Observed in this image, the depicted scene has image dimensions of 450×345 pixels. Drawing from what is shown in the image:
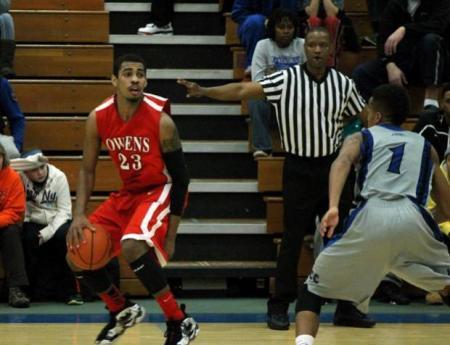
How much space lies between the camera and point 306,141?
8117 mm

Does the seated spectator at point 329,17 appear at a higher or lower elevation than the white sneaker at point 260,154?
higher

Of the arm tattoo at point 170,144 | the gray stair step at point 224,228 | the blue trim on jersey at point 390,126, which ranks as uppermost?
the blue trim on jersey at point 390,126

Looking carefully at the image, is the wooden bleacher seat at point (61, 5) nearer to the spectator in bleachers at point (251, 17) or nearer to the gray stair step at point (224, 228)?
the spectator in bleachers at point (251, 17)

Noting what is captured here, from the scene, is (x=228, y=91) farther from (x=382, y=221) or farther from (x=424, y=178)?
(x=382, y=221)

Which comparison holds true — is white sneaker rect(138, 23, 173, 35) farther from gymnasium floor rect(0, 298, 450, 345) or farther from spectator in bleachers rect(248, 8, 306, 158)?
gymnasium floor rect(0, 298, 450, 345)

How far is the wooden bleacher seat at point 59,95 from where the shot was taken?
1032 centimetres

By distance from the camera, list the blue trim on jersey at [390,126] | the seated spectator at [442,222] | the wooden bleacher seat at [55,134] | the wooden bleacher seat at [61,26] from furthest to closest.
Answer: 1. the wooden bleacher seat at [61,26]
2. the wooden bleacher seat at [55,134]
3. the seated spectator at [442,222]
4. the blue trim on jersey at [390,126]

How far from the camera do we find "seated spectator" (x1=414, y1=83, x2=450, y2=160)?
9062 millimetres

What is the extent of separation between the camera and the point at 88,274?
269 inches

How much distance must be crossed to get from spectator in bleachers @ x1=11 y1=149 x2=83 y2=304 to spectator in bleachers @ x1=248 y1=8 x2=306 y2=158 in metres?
1.58

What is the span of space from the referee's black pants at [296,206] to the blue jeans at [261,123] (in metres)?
1.40

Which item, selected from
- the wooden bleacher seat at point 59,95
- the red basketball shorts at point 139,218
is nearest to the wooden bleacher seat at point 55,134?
the wooden bleacher seat at point 59,95

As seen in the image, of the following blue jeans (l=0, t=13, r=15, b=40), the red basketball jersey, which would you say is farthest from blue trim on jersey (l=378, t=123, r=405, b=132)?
blue jeans (l=0, t=13, r=15, b=40)

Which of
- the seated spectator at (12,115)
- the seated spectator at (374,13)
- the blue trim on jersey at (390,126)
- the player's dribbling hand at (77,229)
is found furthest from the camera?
the seated spectator at (374,13)
